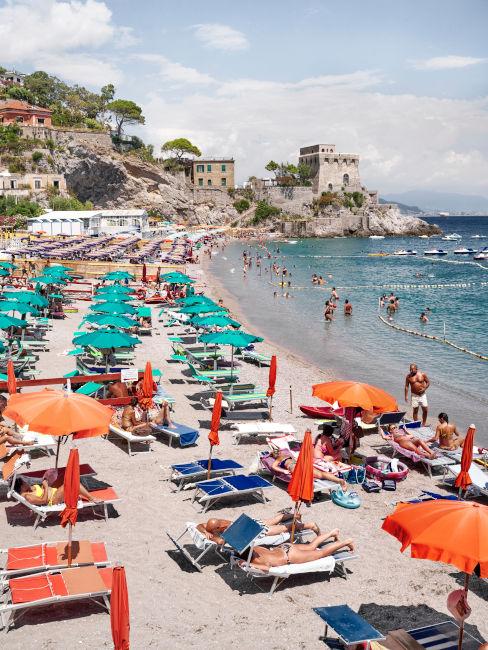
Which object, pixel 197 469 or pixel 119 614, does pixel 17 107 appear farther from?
pixel 119 614

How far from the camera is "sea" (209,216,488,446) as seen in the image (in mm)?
19781

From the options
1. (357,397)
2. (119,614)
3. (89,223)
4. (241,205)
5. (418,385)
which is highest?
(241,205)

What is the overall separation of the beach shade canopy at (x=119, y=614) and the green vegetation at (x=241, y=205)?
103m

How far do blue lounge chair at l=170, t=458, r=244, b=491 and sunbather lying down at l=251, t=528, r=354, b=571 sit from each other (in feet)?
8.21

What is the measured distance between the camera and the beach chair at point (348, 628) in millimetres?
5652

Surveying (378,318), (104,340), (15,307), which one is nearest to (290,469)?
(104,340)

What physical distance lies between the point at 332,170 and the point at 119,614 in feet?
382

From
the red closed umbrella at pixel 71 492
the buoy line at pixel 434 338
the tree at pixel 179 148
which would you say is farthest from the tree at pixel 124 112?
the red closed umbrella at pixel 71 492

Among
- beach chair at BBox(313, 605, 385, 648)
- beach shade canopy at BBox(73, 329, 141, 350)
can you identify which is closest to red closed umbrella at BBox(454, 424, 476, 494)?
beach chair at BBox(313, 605, 385, 648)

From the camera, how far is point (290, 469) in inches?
399

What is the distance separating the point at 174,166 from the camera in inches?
4018

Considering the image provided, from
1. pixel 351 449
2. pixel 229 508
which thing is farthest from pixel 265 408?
pixel 229 508

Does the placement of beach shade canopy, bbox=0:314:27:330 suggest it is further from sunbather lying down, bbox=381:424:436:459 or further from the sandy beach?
sunbather lying down, bbox=381:424:436:459

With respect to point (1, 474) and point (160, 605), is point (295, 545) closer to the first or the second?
point (160, 605)
